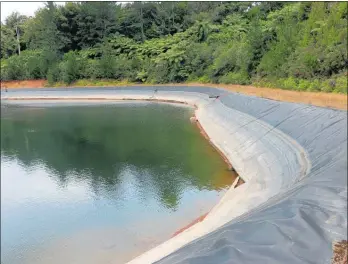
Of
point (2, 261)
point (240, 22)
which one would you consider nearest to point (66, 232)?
point (2, 261)

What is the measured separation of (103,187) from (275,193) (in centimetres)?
587

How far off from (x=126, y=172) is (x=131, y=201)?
9.00ft

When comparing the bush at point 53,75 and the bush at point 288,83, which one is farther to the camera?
the bush at point 53,75

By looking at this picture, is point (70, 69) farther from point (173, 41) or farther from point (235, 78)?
point (235, 78)

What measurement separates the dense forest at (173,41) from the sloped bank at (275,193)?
635 centimetres

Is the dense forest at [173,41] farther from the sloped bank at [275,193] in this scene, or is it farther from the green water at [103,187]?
the green water at [103,187]

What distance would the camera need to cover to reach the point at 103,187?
1189 cm

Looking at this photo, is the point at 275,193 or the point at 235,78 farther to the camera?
the point at 235,78

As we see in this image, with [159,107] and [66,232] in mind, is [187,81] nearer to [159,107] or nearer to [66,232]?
[159,107]

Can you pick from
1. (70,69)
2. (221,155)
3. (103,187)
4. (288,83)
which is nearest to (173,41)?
(70,69)

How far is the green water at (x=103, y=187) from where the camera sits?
837 centimetres

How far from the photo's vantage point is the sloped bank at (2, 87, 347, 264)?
470 centimetres

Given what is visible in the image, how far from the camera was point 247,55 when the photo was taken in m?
28.3

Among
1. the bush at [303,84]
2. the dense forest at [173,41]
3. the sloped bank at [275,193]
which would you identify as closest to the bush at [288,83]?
the dense forest at [173,41]
